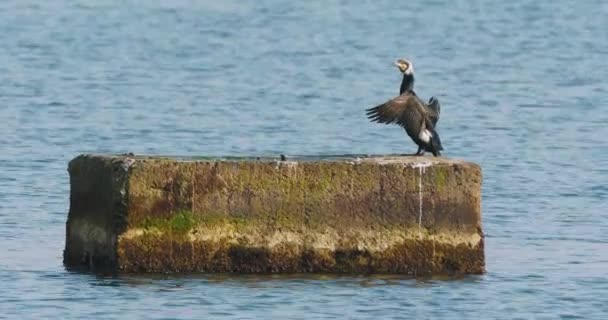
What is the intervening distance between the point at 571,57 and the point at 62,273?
2416 centimetres

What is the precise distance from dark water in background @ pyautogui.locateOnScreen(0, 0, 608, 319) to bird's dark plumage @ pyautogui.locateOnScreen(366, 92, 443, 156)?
1.18 m

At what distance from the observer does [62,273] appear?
51.2ft

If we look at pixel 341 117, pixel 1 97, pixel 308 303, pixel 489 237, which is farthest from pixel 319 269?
pixel 1 97

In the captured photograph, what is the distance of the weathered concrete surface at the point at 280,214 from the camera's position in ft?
48.8

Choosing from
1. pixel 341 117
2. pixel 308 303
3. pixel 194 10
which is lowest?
pixel 308 303

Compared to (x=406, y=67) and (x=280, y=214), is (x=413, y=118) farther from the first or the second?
(x=280, y=214)

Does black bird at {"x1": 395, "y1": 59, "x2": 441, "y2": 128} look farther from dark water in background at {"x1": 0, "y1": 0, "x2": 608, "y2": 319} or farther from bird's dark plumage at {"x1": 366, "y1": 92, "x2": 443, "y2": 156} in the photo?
dark water in background at {"x1": 0, "y1": 0, "x2": 608, "y2": 319}

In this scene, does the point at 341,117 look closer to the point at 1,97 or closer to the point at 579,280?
the point at 1,97

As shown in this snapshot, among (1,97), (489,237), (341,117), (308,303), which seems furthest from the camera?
(1,97)

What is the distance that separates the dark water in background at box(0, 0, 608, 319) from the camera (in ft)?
49.2

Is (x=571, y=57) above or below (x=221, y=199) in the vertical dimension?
above

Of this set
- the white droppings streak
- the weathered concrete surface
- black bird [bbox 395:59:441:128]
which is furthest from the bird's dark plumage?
the white droppings streak

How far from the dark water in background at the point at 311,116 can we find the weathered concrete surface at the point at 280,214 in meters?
0.19

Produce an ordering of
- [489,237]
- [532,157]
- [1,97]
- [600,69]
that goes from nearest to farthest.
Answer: [489,237] < [532,157] < [1,97] < [600,69]
